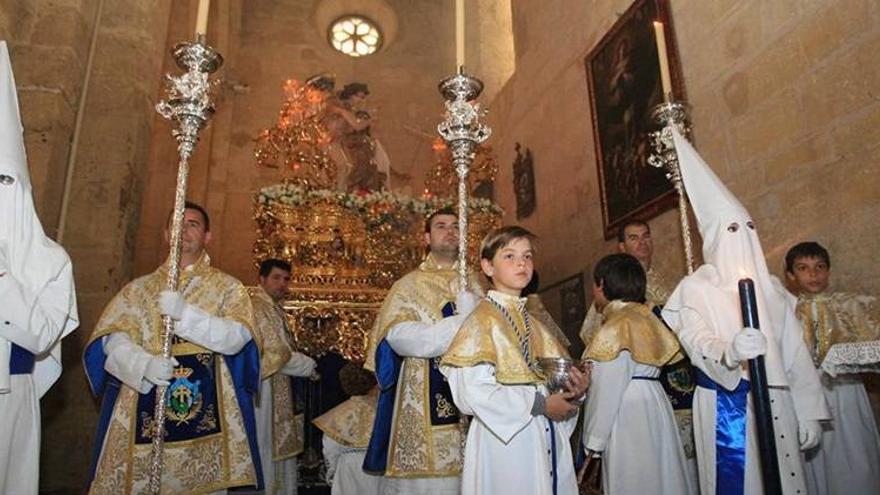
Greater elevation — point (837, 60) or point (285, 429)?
point (837, 60)

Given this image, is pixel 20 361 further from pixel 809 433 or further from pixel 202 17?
pixel 809 433

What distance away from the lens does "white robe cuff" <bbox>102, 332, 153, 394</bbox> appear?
3.11 metres

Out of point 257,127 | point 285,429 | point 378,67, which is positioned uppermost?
point 378,67

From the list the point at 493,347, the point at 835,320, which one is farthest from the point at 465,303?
the point at 835,320

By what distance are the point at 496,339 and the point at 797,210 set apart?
319 cm

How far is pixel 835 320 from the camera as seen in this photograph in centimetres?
357

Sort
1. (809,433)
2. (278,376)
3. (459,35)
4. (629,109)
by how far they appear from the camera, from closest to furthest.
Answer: (809,433)
(459,35)
(278,376)
(629,109)

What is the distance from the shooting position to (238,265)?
40.2ft

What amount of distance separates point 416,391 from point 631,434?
46.7 inches

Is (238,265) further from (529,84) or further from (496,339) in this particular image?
(496,339)

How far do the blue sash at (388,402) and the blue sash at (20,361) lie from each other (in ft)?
5.63

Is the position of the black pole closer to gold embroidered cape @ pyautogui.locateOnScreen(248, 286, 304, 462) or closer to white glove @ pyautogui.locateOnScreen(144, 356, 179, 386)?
white glove @ pyautogui.locateOnScreen(144, 356, 179, 386)

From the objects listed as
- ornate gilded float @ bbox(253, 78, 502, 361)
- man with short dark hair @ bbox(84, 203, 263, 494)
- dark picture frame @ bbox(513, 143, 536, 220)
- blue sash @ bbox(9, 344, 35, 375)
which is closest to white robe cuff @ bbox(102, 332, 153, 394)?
man with short dark hair @ bbox(84, 203, 263, 494)

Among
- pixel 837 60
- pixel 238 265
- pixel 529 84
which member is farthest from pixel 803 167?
pixel 238 265
